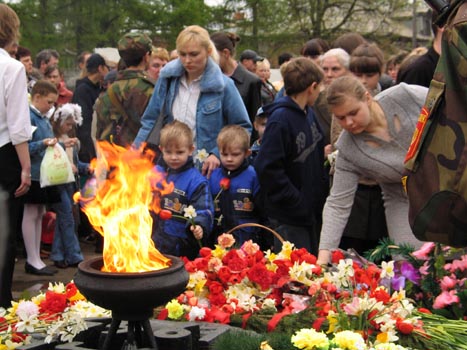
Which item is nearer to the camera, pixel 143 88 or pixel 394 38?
pixel 143 88

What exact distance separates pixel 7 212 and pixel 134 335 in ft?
9.04

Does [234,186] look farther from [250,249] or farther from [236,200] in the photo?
[250,249]

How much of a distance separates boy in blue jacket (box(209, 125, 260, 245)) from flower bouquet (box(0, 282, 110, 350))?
1.98 metres

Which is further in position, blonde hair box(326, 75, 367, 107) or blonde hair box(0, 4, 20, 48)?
blonde hair box(0, 4, 20, 48)

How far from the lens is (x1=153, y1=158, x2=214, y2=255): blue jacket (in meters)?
5.27

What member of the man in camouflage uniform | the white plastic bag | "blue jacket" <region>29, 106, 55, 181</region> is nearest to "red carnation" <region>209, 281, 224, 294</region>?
the man in camouflage uniform

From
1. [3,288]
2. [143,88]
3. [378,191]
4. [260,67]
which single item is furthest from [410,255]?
[260,67]

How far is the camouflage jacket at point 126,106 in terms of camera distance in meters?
6.79

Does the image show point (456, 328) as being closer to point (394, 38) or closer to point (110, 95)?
point (110, 95)

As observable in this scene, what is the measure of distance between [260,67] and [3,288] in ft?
16.2

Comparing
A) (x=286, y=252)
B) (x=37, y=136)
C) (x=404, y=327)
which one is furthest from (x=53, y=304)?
(x=37, y=136)

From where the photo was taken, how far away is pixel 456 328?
3.36 m

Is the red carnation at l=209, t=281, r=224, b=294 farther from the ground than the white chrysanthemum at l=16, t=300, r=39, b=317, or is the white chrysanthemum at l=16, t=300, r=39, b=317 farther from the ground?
the white chrysanthemum at l=16, t=300, r=39, b=317

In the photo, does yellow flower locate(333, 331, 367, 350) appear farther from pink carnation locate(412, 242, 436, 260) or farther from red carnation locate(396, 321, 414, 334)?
pink carnation locate(412, 242, 436, 260)
